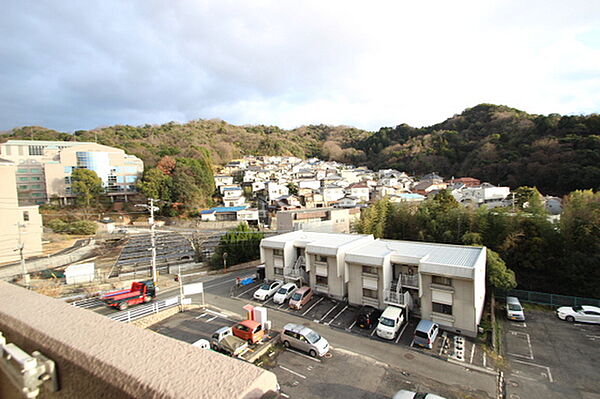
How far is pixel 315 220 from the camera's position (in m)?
23.0

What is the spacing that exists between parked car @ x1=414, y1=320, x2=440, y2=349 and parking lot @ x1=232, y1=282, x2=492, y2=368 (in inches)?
7.0

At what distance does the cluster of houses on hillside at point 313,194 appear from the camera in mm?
24625

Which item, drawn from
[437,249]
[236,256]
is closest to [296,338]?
[437,249]

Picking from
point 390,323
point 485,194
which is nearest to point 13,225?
point 390,323

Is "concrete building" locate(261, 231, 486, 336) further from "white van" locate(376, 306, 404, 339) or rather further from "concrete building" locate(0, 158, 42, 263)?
"concrete building" locate(0, 158, 42, 263)

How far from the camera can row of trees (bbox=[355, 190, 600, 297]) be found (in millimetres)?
12547

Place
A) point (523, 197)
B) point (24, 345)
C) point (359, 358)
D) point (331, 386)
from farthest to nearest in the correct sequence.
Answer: point (523, 197), point (359, 358), point (331, 386), point (24, 345)

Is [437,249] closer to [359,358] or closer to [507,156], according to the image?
[359,358]

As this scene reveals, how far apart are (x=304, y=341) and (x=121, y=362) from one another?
8836 millimetres

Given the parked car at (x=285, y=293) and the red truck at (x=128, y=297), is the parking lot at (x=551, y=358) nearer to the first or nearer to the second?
the parked car at (x=285, y=293)

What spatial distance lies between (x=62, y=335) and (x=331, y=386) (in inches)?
310

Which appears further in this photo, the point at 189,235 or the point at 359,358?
the point at 189,235

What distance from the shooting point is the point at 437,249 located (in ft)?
41.0

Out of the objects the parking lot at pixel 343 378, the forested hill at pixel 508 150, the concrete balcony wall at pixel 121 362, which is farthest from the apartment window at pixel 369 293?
the forested hill at pixel 508 150
